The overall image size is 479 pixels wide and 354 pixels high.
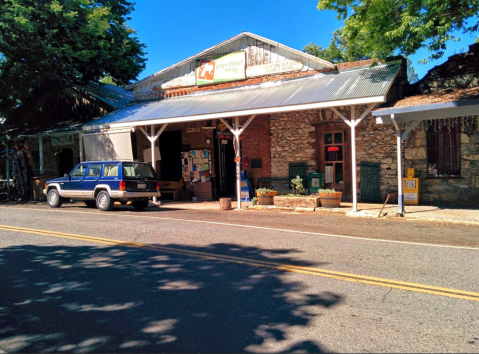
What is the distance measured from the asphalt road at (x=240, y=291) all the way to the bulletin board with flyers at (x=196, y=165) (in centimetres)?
939

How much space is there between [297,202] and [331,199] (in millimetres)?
1176

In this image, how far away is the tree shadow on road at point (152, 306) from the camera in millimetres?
3555

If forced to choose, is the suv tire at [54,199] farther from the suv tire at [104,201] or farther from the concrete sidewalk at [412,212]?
the concrete sidewalk at [412,212]

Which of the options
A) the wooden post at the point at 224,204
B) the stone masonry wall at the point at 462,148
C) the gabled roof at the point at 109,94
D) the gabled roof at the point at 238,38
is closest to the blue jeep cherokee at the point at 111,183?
the wooden post at the point at 224,204

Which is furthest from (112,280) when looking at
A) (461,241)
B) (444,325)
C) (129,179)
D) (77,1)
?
(77,1)

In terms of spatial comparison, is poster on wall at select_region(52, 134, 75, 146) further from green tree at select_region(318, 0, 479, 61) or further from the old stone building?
green tree at select_region(318, 0, 479, 61)

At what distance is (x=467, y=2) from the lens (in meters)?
10.1

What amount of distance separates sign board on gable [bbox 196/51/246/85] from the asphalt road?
10.2 meters

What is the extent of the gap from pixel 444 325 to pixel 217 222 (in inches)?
289

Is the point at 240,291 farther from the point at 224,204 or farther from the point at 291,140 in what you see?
the point at 291,140

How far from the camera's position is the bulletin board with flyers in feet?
58.9

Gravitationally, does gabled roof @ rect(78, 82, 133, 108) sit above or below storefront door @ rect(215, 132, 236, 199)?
above

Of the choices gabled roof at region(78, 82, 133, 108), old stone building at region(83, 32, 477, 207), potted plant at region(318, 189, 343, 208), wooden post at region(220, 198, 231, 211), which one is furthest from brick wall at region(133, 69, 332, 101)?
wooden post at region(220, 198, 231, 211)

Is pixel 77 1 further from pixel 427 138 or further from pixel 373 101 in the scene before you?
pixel 427 138
